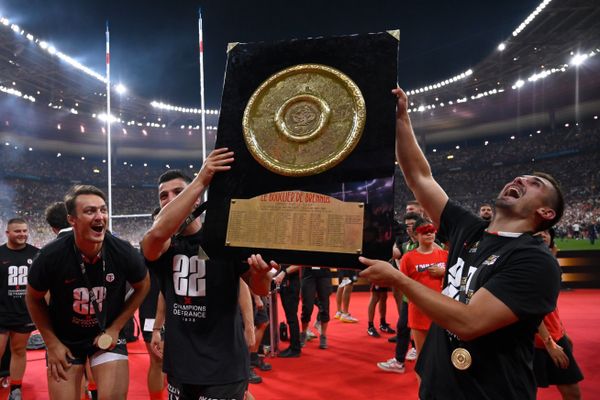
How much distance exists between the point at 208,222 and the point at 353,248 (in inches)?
26.3

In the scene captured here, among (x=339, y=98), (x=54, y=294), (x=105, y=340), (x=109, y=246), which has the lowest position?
(x=105, y=340)

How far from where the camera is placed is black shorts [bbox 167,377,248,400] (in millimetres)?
2184

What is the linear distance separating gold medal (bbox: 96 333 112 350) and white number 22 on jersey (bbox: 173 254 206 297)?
0.72 meters

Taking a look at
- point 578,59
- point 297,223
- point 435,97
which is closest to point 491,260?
point 297,223

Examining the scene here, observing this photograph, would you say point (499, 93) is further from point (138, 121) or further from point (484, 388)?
point (484, 388)

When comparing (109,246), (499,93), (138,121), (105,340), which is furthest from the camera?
(138,121)

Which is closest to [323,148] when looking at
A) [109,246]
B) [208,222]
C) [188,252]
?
[208,222]

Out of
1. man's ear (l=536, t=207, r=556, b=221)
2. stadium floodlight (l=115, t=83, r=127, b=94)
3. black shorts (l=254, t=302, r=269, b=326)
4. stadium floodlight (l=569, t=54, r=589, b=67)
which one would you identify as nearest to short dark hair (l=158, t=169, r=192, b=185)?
man's ear (l=536, t=207, r=556, b=221)

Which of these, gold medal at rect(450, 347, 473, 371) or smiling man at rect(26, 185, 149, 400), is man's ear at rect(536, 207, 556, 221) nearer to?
gold medal at rect(450, 347, 473, 371)

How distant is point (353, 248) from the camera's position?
1613 mm

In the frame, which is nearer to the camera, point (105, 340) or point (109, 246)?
point (105, 340)

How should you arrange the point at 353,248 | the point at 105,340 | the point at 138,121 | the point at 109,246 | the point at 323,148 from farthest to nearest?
the point at 138,121 → the point at 109,246 → the point at 105,340 → the point at 323,148 → the point at 353,248

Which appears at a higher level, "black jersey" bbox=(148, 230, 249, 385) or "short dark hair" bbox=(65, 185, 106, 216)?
"short dark hair" bbox=(65, 185, 106, 216)

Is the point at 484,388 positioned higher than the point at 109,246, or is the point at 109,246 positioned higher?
the point at 109,246
